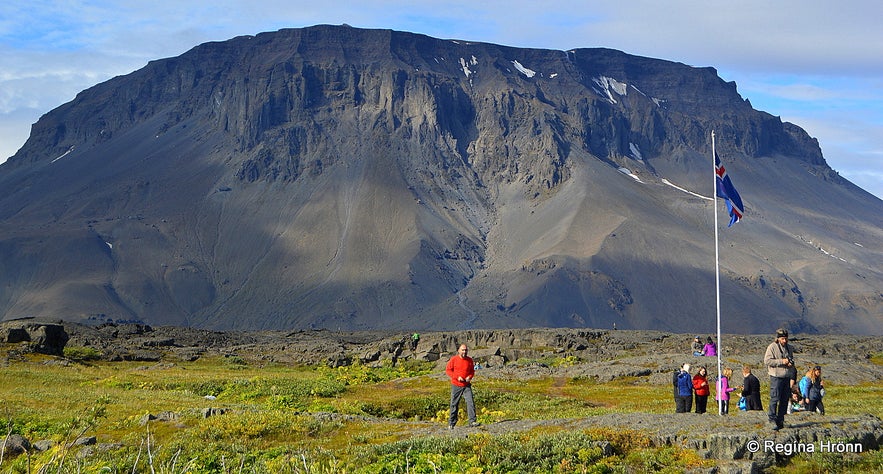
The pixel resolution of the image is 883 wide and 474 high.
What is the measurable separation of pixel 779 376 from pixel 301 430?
15288 mm

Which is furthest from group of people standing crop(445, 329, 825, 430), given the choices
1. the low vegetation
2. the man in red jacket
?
the low vegetation

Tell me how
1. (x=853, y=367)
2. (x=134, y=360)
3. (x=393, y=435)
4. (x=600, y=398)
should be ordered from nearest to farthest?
(x=393, y=435)
(x=600, y=398)
(x=853, y=367)
(x=134, y=360)

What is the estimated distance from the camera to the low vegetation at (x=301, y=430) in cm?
2647

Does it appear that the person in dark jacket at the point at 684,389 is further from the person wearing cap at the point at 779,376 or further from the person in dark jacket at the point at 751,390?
the person wearing cap at the point at 779,376

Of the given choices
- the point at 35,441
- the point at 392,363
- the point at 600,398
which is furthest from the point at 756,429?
the point at 392,363

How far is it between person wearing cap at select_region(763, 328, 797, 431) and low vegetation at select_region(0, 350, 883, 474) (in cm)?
252

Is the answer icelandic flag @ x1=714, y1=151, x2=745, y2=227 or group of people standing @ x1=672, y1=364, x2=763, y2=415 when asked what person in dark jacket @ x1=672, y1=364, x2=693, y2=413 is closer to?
group of people standing @ x1=672, y1=364, x2=763, y2=415

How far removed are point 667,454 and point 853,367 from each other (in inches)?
2136

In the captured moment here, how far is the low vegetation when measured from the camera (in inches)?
1042

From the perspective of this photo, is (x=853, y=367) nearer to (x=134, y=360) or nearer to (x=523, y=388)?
(x=523, y=388)

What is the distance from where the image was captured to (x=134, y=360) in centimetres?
9281

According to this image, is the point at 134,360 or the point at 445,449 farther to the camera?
the point at 134,360

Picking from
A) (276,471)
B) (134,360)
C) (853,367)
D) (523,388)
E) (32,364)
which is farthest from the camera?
(134,360)

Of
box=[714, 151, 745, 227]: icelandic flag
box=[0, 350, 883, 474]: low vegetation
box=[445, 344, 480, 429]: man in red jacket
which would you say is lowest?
box=[0, 350, 883, 474]: low vegetation
